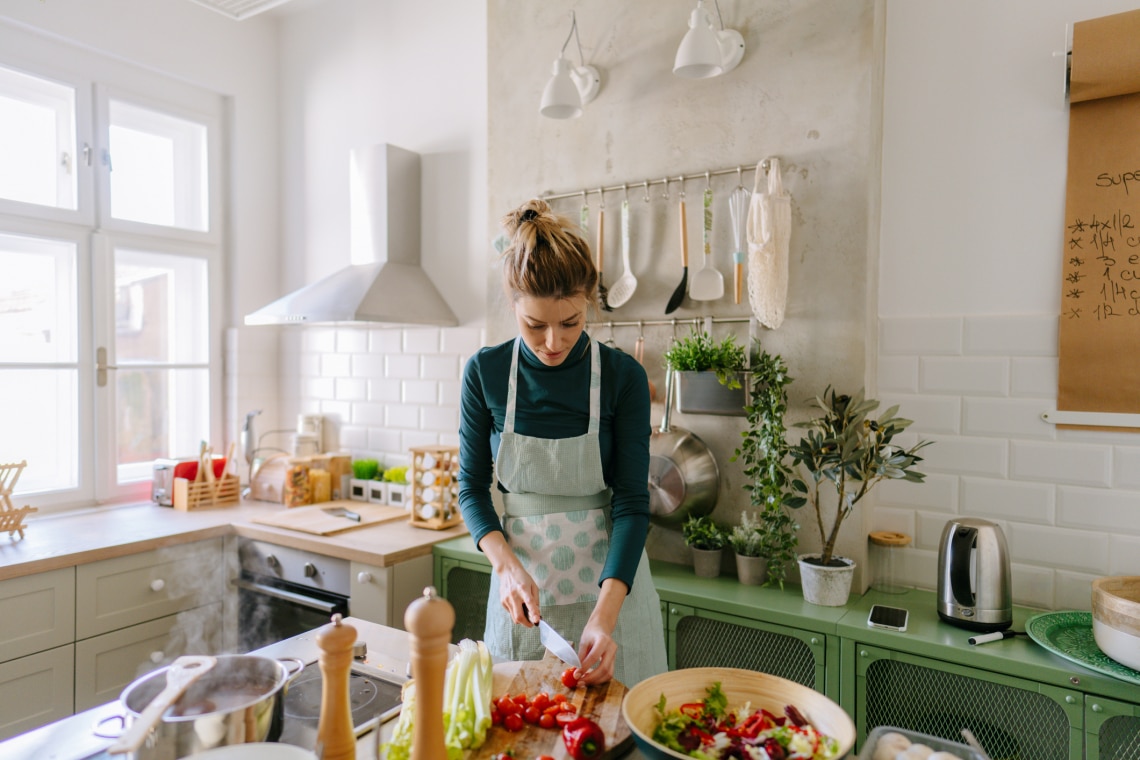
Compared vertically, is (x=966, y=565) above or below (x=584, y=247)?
below

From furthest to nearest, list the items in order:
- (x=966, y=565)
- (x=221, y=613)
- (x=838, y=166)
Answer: (x=221, y=613) → (x=838, y=166) → (x=966, y=565)

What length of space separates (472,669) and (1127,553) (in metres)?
1.83

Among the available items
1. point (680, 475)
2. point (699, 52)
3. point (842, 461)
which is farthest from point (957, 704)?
point (699, 52)

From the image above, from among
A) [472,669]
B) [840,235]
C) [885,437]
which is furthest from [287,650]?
[840,235]

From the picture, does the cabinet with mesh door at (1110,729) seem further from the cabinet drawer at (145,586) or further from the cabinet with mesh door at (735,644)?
the cabinet drawer at (145,586)

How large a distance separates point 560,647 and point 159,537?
203cm

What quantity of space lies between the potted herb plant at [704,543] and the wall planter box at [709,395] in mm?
364

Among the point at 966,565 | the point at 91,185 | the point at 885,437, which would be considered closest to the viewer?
the point at 966,565

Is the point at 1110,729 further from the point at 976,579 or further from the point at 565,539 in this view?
the point at 565,539

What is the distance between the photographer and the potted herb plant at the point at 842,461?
1973mm

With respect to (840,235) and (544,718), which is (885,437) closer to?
(840,235)

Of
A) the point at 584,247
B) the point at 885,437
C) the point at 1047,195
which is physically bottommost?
the point at 885,437

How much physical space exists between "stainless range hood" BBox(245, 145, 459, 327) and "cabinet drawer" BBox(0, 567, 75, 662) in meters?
1.25

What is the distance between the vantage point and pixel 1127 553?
6.40ft
